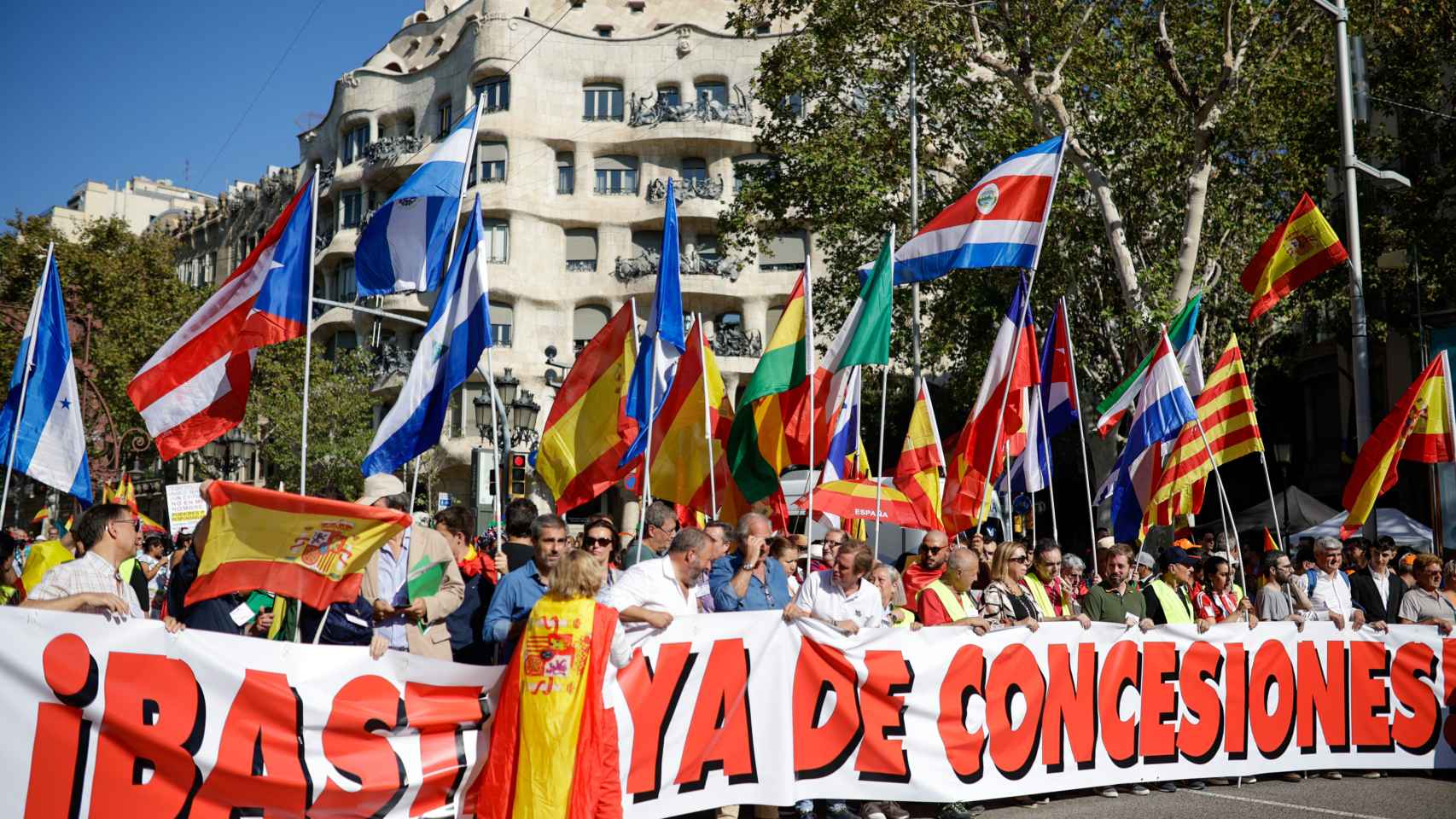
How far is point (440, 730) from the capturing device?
6809 millimetres

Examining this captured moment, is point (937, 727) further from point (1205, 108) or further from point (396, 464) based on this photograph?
point (1205, 108)

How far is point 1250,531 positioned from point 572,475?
755 inches

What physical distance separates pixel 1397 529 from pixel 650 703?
1809 centimetres

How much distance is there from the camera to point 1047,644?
8695 millimetres

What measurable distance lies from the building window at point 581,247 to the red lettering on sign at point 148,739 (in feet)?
129

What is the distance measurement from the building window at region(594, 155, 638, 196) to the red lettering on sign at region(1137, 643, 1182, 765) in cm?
3756

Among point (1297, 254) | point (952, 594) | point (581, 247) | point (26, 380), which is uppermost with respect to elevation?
point (581, 247)

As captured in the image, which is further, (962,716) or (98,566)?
(962,716)

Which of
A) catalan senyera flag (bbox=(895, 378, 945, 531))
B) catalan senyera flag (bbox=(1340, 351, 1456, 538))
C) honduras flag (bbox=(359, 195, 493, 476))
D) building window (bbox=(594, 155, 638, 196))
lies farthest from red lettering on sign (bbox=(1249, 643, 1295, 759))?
building window (bbox=(594, 155, 638, 196))

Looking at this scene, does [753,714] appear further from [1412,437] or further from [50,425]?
[1412,437]

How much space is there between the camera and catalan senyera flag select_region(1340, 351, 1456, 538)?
12.9 m

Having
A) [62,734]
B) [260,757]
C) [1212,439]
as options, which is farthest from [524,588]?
[1212,439]

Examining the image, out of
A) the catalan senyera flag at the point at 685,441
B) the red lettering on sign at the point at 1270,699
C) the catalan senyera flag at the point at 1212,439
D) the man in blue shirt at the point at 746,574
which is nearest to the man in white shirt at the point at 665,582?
the man in blue shirt at the point at 746,574

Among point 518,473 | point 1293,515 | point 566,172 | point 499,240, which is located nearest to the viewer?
point 518,473
